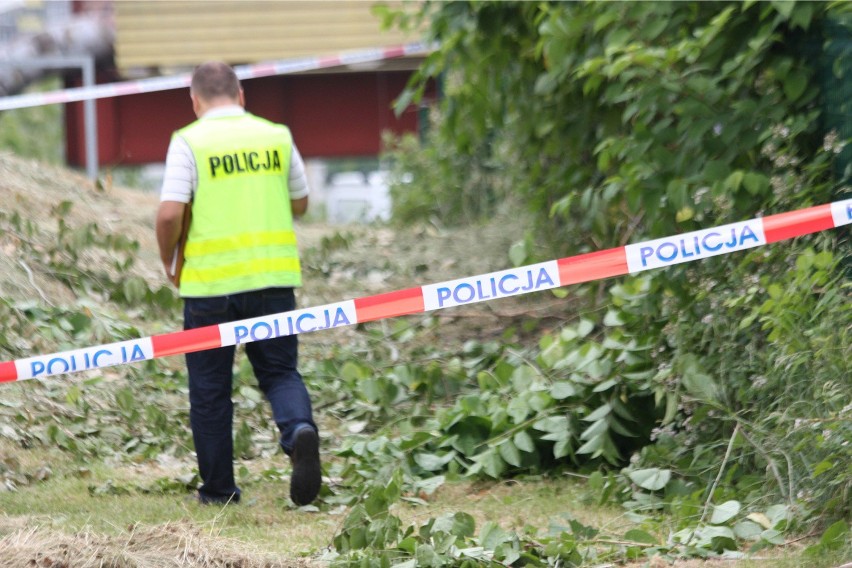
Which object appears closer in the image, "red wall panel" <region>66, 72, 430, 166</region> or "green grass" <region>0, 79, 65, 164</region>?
"red wall panel" <region>66, 72, 430, 166</region>

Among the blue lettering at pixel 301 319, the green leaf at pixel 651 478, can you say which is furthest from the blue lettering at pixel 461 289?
the green leaf at pixel 651 478

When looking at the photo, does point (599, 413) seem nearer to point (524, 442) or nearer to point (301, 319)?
point (524, 442)

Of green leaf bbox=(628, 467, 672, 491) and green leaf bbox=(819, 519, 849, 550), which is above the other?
green leaf bbox=(628, 467, 672, 491)

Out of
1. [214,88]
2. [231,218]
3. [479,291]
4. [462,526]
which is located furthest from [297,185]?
[462,526]

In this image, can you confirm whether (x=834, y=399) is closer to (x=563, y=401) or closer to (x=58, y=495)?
(x=563, y=401)

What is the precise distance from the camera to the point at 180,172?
191 inches

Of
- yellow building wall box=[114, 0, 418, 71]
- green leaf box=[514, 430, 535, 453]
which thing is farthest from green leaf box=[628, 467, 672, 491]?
yellow building wall box=[114, 0, 418, 71]

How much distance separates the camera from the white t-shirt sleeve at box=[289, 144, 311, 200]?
16.9ft

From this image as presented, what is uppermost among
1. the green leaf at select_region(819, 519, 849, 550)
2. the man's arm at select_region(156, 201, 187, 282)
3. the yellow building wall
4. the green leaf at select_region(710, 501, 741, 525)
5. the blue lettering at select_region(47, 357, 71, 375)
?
the yellow building wall

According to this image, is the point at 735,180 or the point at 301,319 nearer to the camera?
the point at 301,319

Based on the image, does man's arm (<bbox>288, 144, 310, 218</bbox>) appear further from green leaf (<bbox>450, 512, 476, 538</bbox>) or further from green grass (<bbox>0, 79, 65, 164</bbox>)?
green grass (<bbox>0, 79, 65, 164</bbox>)

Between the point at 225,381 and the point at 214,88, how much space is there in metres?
1.21

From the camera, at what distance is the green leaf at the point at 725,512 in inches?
164

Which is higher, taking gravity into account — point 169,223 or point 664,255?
point 169,223
